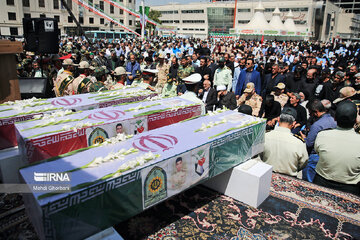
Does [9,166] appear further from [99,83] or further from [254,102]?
[254,102]

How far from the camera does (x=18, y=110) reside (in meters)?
2.98

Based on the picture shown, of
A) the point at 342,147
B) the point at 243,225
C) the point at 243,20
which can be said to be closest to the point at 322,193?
the point at 342,147

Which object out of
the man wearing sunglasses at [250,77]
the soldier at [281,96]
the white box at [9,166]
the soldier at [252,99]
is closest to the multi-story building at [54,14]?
the man wearing sunglasses at [250,77]

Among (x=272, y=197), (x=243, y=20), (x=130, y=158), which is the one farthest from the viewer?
(x=243, y=20)

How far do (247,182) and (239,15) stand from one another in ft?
225

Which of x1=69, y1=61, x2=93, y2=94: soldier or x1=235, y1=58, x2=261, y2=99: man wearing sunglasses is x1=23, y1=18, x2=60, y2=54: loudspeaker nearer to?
x1=69, y1=61, x2=93, y2=94: soldier

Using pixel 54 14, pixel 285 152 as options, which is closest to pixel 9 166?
pixel 285 152

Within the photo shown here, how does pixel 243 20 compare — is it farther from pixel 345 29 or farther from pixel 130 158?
pixel 130 158

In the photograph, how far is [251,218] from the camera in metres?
2.39

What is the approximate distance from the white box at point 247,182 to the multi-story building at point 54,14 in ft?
111

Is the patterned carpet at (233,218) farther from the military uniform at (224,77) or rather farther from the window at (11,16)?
the window at (11,16)

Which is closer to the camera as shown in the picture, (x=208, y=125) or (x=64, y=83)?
(x=208, y=125)

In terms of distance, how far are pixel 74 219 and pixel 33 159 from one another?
94 cm

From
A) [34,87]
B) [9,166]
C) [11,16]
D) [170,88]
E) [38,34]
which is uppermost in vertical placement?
[11,16]
